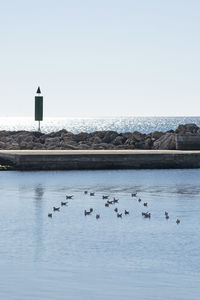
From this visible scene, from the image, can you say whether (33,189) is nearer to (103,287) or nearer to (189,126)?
(103,287)

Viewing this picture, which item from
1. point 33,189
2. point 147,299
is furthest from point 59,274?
point 33,189

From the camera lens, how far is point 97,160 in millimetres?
69438

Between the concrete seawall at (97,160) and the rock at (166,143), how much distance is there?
861 cm

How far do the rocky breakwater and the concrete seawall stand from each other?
8341mm

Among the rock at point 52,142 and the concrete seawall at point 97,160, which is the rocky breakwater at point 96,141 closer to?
the rock at point 52,142

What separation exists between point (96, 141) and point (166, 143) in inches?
365

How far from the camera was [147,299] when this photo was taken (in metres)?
25.4

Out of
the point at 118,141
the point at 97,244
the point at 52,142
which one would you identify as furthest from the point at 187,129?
the point at 97,244

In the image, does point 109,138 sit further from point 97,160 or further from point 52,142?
point 97,160

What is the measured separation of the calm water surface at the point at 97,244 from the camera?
27031 millimetres

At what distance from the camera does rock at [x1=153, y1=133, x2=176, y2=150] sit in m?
80.0

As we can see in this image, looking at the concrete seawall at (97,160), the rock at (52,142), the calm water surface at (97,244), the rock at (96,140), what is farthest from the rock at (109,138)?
the calm water surface at (97,244)

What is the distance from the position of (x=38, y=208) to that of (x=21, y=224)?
636cm

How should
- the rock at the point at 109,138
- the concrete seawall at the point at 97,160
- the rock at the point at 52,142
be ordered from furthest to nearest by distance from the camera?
the rock at the point at 109,138 < the rock at the point at 52,142 < the concrete seawall at the point at 97,160
